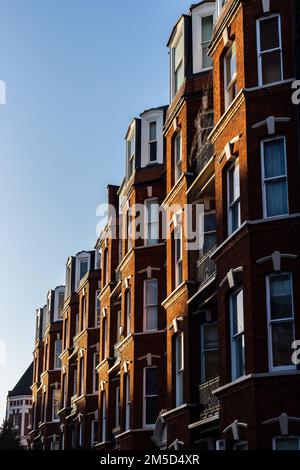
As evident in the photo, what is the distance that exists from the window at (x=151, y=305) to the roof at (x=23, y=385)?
6571 cm

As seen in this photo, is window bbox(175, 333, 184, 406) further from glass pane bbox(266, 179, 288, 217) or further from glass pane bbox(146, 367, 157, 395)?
glass pane bbox(266, 179, 288, 217)

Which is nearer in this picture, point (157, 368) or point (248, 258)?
point (248, 258)

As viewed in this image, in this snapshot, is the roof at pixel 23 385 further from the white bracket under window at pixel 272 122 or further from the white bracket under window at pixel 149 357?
the white bracket under window at pixel 272 122

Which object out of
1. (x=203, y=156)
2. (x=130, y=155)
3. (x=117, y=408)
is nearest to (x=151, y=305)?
(x=117, y=408)

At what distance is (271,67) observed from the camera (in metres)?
23.2

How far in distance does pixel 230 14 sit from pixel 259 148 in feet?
15.6

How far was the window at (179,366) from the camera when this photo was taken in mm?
27830

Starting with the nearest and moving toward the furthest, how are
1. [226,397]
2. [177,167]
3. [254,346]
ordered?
[254,346] → [226,397] → [177,167]

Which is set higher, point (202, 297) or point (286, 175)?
point (286, 175)

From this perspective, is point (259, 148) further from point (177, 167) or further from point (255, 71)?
point (177, 167)

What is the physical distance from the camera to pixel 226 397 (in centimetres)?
2206

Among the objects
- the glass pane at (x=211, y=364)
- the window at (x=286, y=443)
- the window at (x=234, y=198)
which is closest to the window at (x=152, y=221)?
the glass pane at (x=211, y=364)

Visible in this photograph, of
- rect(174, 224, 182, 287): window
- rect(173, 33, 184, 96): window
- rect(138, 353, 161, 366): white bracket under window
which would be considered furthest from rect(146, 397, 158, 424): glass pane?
rect(173, 33, 184, 96): window

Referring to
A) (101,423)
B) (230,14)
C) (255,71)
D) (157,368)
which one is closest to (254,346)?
(255,71)
